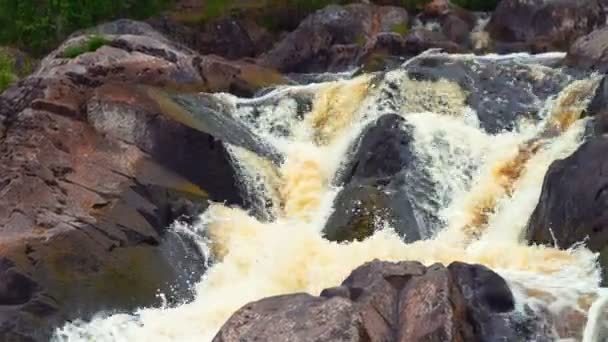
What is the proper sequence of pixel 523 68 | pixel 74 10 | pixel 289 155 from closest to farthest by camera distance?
pixel 289 155
pixel 523 68
pixel 74 10

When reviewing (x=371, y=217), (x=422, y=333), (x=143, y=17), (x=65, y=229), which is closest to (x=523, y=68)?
(x=371, y=217)

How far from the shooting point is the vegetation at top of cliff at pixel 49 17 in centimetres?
4372

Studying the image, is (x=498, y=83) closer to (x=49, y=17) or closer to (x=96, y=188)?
(x=96, y=188)

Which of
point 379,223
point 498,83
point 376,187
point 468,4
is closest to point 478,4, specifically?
point 468,4

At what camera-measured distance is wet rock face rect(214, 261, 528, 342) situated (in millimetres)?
11633

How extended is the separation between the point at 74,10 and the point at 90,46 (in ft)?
68.2

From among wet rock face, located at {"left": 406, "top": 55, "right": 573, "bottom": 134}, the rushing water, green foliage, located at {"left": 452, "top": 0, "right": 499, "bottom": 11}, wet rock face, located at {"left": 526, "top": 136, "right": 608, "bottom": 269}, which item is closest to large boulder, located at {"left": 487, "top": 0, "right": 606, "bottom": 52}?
green foliage, located at {"left": 452, "top": 0, "right": 499, "bottom": 11}

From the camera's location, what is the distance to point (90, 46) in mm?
24203

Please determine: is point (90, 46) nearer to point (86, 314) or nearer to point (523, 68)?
point (86, 314)

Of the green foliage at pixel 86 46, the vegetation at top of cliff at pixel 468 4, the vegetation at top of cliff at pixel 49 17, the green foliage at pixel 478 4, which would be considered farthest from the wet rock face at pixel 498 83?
the vegetation at top of cliff at pixel 49 17

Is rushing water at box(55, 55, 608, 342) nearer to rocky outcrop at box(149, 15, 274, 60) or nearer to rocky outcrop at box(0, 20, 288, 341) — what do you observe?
rocky outcrop at box(0, 20, 288, 341)

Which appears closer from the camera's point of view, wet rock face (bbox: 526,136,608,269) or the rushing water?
the rushing water

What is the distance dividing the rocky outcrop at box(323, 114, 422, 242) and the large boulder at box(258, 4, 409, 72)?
40.3 ft

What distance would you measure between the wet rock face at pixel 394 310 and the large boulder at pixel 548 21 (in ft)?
72.9
